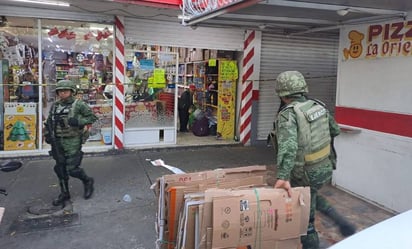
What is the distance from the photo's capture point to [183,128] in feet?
31.2

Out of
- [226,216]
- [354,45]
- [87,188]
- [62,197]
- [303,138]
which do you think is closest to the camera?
[226,216]

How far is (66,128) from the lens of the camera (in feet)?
14.4

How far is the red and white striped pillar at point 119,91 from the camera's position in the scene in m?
7.00

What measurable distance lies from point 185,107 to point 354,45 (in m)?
5.13

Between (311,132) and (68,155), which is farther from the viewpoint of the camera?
(68,155)

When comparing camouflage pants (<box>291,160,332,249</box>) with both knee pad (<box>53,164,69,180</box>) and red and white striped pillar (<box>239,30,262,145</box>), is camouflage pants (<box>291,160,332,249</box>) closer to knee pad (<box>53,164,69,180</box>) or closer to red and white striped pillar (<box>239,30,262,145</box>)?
knee pad (<box>53,164,69,180</box>)

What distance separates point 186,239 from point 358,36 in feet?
12.9

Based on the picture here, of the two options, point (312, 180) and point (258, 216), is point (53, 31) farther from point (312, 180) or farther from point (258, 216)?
point (258, 216)

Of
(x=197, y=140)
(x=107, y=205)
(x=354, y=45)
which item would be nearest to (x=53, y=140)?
(x=107, y=205)

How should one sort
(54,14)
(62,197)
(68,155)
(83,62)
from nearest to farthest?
(68,155) < (62,197) < (54,14) < (83,62)

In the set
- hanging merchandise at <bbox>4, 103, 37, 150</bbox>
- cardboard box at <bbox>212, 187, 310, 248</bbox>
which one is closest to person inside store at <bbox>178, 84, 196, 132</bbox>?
hanging merchandise at <bbox>4, 103, 37, 150</bbox>

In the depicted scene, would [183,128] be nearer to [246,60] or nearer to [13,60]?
[246,60]

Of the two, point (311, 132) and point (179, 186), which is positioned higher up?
point (311, 132)

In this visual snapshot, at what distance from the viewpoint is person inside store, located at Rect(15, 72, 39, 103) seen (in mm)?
6652
